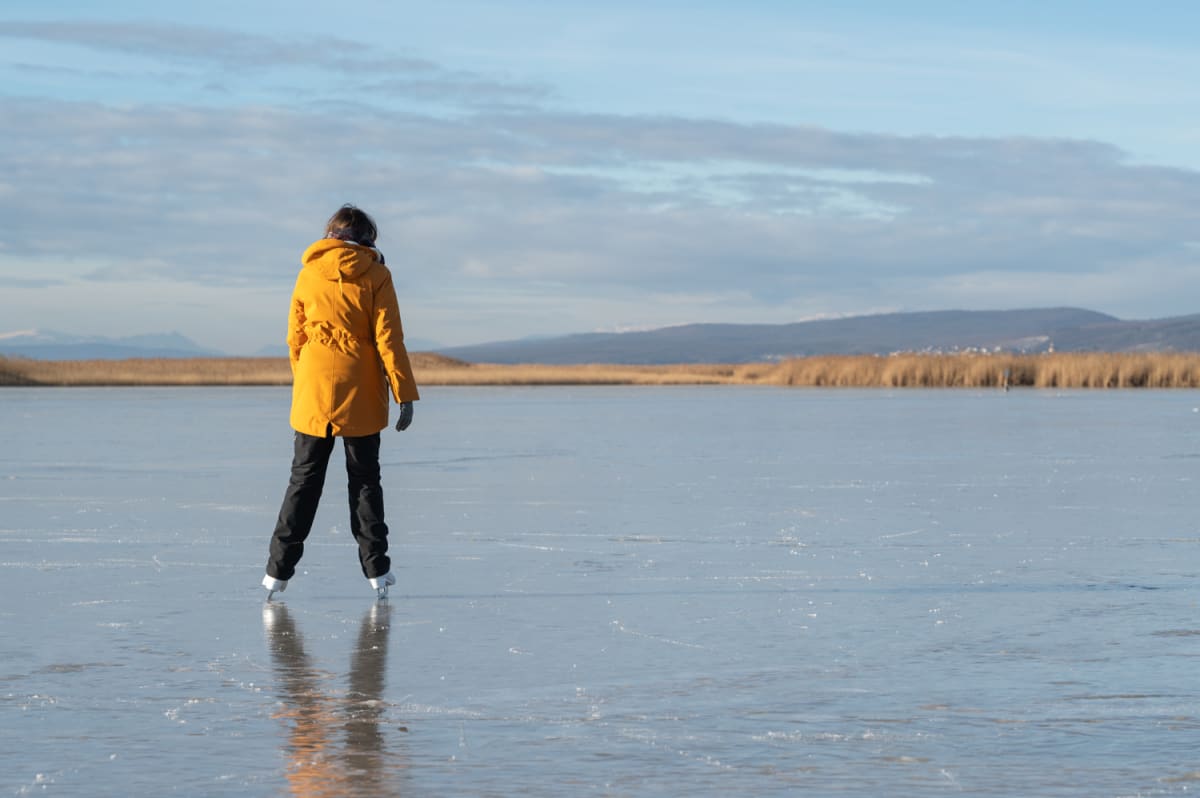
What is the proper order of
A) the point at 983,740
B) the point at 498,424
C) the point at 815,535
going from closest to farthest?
the point at 983,740
the point at 815,535
the point at 498,424

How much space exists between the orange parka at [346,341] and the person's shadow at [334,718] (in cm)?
93

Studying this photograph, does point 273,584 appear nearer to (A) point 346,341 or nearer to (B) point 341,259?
(A) point 346,341

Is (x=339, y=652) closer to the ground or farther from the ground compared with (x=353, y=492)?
closer to the ground

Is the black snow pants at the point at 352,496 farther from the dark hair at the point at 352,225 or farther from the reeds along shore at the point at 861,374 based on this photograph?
the reeds along shore at the point at 861,374

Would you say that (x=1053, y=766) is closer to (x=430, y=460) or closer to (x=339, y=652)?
(x=339, y=652)

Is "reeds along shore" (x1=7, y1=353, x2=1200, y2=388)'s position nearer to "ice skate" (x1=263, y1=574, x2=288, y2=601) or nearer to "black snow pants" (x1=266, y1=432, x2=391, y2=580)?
"black snow pants" (x1=266, y1=432, x2=391, y2=580)

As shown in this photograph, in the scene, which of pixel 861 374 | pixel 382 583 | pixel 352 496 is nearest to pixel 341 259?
pixel 352 496

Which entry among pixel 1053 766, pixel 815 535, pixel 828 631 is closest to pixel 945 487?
pixel 815 535

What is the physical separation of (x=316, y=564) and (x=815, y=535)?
2.60 meters

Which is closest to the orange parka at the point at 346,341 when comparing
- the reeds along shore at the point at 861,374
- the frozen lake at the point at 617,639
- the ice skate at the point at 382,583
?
the ice skate at the point at 382,583

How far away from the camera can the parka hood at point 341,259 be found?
6320 millimetres

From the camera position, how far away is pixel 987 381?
4331cm

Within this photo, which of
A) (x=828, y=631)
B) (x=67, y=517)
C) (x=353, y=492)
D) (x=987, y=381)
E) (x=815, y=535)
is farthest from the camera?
(x=987, y=381)

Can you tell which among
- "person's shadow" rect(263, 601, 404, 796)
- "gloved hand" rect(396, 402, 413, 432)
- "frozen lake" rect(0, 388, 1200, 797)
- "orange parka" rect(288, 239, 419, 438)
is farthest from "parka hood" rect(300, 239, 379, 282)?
"person's shadow" rect(263, 601, 404, 796)
